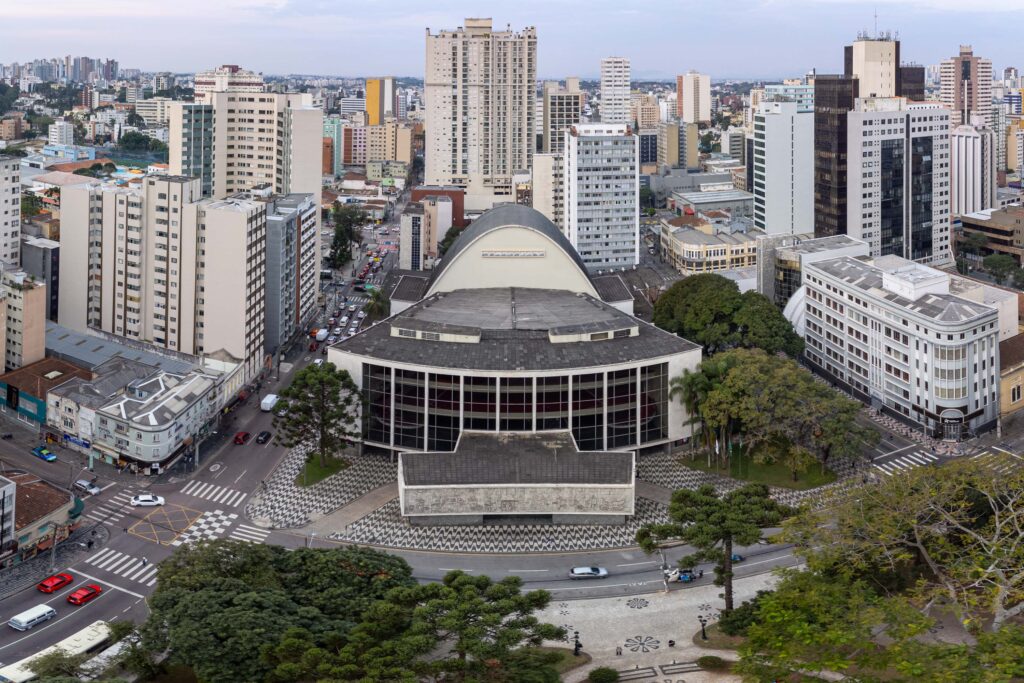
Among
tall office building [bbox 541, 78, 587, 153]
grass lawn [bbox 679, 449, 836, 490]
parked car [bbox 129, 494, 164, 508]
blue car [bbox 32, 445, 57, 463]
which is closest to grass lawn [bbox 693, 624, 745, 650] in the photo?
grass lawn [bbox 679, 449, 836, 490]

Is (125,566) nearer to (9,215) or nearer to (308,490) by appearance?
(308,490)

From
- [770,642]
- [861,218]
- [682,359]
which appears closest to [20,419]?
[682,359]

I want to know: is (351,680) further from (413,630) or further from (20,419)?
(20,419)

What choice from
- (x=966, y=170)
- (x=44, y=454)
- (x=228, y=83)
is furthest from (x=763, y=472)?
(x=966, y=170)

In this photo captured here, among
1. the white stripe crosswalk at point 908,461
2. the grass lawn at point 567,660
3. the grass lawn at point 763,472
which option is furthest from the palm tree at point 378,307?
the grass lawn at point 567,660

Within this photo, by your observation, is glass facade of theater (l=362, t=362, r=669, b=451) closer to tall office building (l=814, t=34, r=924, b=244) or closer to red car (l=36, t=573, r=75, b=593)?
red car (l=36, t=573, r=75, b=593)

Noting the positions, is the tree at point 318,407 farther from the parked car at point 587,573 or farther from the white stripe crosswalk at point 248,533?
the parked car at point 587,573
